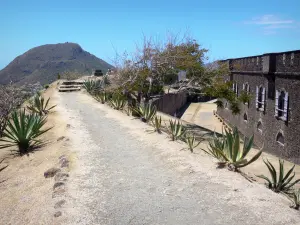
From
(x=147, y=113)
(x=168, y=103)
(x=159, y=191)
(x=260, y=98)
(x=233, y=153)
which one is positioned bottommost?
(x=168, y=103)

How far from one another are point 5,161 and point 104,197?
492 cm

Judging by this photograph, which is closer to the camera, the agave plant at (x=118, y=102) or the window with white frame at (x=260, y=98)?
the agave plant at (x=118, y=102)

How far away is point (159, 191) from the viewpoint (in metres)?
5.97

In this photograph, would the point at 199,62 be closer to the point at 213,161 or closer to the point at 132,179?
the point at 213,161

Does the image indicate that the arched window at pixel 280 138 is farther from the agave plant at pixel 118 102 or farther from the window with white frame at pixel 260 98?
the agave plant at pixel 118 102

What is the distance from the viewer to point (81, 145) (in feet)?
31.1

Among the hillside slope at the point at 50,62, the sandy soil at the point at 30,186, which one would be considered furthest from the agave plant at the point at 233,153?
the hillside slope at the point at 50,62

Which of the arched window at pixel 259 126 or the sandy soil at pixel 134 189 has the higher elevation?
the sandy soil at pixel 134 189

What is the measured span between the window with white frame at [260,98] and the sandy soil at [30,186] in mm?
12157

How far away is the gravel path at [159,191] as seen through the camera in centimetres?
491

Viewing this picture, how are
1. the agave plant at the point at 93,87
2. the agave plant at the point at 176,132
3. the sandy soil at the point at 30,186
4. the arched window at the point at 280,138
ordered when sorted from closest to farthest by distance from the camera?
the sandy soil at the point at 30,186 → the agave plant at the point at 176,132 → the arched window at the point at 280,138 → the agave plant at the point at 93,87

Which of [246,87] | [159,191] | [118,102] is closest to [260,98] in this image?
[246,87]

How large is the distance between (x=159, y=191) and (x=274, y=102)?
1335 cm

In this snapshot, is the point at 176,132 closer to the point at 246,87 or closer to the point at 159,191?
the point at 159,191
